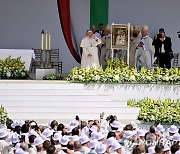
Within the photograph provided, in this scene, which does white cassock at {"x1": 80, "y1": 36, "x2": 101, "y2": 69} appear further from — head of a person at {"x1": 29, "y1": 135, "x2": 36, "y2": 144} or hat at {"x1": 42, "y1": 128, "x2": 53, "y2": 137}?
head of a person at {"x1": 29, "y1": 135, "x2": 36, "y2": 144}

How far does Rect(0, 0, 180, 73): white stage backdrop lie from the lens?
2483 cm

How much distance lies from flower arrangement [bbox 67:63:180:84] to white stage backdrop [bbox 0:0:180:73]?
480 cm

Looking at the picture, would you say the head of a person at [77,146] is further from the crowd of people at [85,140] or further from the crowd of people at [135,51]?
the crowd of people at [135,51]

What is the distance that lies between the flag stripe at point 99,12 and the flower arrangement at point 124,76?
441cm

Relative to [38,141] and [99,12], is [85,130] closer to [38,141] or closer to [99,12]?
[38,141]

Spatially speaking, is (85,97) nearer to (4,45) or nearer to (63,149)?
(4,45)

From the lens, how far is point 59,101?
18.9 metres

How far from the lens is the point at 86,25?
25141 mm

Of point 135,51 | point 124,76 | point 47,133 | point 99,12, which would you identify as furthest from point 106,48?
point 47,133

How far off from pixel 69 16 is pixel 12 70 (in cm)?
465

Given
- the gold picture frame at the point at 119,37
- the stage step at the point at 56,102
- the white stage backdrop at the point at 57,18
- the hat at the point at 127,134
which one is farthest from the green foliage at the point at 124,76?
the hat at the point at 127,134

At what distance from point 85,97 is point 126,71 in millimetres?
1804

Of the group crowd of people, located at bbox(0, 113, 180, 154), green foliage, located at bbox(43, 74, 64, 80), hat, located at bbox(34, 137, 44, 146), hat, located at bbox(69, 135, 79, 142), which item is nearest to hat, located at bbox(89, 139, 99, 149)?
crowd of people, located at bbox(0, 113, 180, 154)

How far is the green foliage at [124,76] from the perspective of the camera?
1989cm
